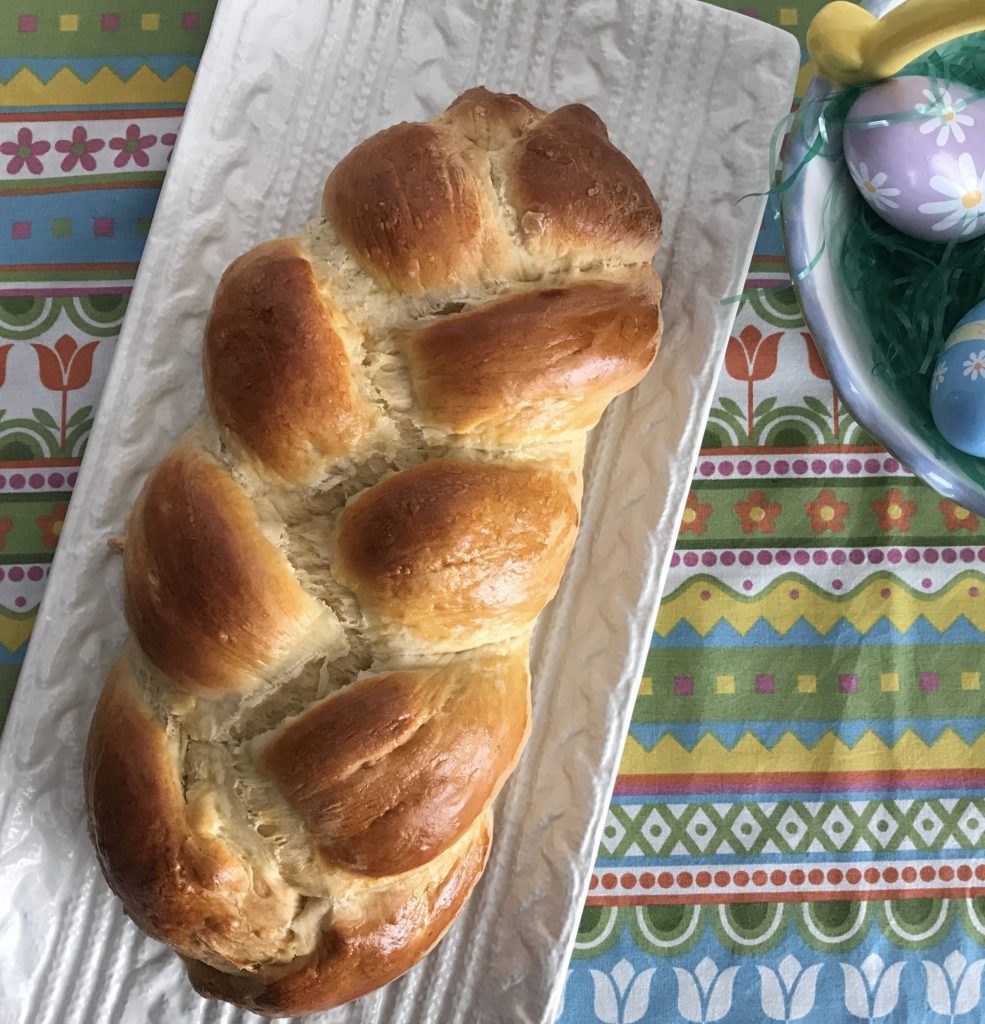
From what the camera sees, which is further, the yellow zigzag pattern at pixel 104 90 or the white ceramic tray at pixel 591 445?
the yellow zigzag pattern at pixel 104 90

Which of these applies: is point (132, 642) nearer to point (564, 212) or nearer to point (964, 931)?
point (564, 212)

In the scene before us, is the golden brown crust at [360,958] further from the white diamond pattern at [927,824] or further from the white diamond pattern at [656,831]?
the white diamond pattern at [927,824]

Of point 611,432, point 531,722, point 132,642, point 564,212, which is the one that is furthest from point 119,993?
point 564,212

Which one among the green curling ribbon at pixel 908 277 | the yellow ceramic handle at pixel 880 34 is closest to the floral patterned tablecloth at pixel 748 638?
the green curling ribbon at pixel 908 277

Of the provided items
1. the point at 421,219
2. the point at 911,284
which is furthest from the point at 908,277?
the point at 421,219

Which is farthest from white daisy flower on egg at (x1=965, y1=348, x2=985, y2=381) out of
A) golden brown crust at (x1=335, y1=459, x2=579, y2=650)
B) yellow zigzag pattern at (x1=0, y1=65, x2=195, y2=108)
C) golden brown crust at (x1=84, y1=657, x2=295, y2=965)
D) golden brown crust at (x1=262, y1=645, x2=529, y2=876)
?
yellow zigzag pattern at (x1=0, y1=65, x2=195, y2=108)

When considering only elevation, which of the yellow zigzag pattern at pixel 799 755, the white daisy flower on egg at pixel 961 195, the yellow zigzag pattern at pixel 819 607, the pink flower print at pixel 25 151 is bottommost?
the yellow zigzag pattern at pixel 799 755

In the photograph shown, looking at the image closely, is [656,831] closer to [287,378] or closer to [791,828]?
[791,828]
